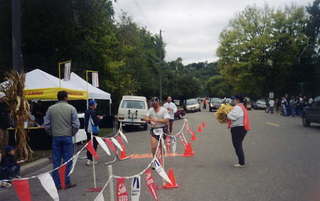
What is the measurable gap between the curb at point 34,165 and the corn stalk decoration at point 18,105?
43 cm

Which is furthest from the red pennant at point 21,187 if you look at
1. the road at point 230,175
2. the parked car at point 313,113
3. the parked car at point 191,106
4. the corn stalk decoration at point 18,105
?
the parked car at point 191,106

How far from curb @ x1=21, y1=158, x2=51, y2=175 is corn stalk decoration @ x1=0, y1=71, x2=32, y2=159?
17.0 inches

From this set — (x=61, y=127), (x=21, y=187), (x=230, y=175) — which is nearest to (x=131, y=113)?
(x=230, y=175)

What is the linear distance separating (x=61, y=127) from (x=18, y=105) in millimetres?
3480

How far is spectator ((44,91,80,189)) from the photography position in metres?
7.60

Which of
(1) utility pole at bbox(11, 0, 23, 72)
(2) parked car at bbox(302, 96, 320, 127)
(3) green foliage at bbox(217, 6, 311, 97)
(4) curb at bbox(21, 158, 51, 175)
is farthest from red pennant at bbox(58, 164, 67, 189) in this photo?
(3) green foliage at bbox(217, 6, 311, 97)

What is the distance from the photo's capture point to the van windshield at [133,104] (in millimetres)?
22655

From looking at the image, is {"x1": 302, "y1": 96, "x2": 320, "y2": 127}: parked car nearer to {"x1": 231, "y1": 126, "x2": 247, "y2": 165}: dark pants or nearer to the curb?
{"x1": 231, "y1": 126, "x2": 247, "y2": 165}: dark pants

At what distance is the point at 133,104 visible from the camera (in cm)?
2281

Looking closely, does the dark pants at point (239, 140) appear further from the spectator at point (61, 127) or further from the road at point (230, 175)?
the spectator at point (61, 127)

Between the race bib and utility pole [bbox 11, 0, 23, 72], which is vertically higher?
utility pole [bbox 11, 0, 23, 72]

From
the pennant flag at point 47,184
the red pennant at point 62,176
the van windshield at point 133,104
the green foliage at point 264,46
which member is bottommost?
the red pennant at point 62,176

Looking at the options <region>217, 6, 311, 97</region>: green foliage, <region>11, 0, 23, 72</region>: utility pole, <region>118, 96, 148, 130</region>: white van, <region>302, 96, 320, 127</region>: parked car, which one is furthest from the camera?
<region>217, 6, 311, 97</region>: green foliage

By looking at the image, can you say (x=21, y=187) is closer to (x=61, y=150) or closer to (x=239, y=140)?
(x=61, y=150)
